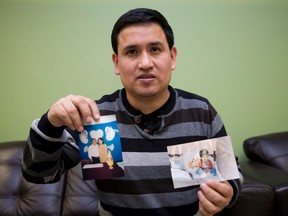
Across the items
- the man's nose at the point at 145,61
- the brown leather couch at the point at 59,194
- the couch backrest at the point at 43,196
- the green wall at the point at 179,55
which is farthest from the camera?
the green wall at the point at 179,55

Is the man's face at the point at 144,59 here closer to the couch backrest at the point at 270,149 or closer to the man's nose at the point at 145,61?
the man's nose at the point at 145,61

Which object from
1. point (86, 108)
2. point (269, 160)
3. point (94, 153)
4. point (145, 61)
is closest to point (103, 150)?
point (94, 153)

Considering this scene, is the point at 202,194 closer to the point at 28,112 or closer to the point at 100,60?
the point at 100,60

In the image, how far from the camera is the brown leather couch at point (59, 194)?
1335mm

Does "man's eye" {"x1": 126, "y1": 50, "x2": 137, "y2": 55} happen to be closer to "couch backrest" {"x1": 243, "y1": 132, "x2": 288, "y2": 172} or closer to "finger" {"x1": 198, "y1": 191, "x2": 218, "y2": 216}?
"finger" {"x1": 198, "y1": 191, "x2": 218, "y2": 216}

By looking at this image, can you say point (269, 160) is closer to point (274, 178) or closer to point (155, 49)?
Result: point (274, 178)

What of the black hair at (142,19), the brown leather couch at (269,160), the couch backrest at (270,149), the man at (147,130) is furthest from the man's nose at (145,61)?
the couch backrest at (270,149)

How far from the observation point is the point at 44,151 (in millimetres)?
730

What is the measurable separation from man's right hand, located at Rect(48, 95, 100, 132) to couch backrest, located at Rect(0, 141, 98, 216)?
909mm

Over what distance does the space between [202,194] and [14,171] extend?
1.26 meters

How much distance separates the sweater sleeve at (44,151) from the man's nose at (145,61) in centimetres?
34

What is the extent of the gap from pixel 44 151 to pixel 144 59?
44cm

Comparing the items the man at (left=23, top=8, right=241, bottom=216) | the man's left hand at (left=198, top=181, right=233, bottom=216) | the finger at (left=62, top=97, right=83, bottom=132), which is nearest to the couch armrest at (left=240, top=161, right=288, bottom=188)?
the man at (left=23, top=8, right=241, bottom=216)

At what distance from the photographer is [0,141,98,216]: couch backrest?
4.71 feet
